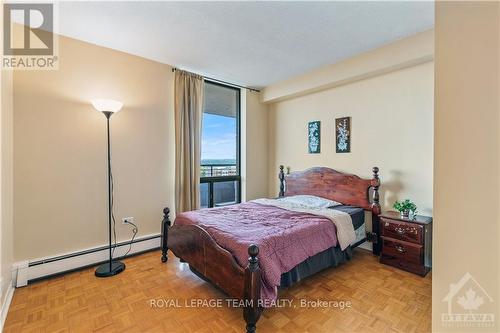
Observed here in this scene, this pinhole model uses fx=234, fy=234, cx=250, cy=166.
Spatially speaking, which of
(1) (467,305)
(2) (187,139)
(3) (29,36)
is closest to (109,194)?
(2) (187,139)

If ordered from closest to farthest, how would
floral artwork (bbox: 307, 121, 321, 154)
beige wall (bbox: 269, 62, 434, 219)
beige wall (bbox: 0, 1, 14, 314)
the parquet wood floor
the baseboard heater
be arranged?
the parquet wood floor
beige wall (bbox: 0, 1, 14, 314)
the baseboard heater
beige wall (bbox: 269, 62, 434, 219)
floral artwork (bbox: 307, 121, 321, 154)

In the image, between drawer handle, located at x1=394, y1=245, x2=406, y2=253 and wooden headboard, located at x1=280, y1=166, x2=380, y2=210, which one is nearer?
drawer handle, located at x1=394, y1=245, x2=406, y2=253

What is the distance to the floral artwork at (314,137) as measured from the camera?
398 centimetres

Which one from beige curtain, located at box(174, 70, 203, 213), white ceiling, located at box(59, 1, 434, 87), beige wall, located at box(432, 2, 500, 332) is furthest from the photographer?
beige curtain, located at box(174, 70, 203, 213)

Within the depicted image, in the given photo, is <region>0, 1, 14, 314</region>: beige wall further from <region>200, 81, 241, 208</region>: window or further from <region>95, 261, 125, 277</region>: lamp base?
<region>200, 81, 241, 208</region>: window

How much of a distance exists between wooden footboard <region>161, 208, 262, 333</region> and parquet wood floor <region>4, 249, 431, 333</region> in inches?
9.0

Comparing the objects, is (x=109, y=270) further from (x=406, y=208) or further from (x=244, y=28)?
(x=406, y=208)

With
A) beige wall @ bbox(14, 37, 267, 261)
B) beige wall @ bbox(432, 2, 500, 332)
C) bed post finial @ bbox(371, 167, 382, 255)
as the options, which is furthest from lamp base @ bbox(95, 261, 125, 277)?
bed post finial @ bbox(371, 167, 382, 255)

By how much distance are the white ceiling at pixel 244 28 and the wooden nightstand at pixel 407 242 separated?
2.15 metres

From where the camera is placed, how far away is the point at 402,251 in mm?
2732

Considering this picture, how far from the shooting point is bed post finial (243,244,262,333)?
1.71 metres

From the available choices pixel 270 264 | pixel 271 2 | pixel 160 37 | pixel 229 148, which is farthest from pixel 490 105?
pixel 229 148

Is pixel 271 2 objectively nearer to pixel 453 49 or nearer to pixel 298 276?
pixel 453 49

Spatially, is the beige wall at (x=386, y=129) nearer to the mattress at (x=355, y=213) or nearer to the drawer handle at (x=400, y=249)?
the mattress at (x=355, y=213)
